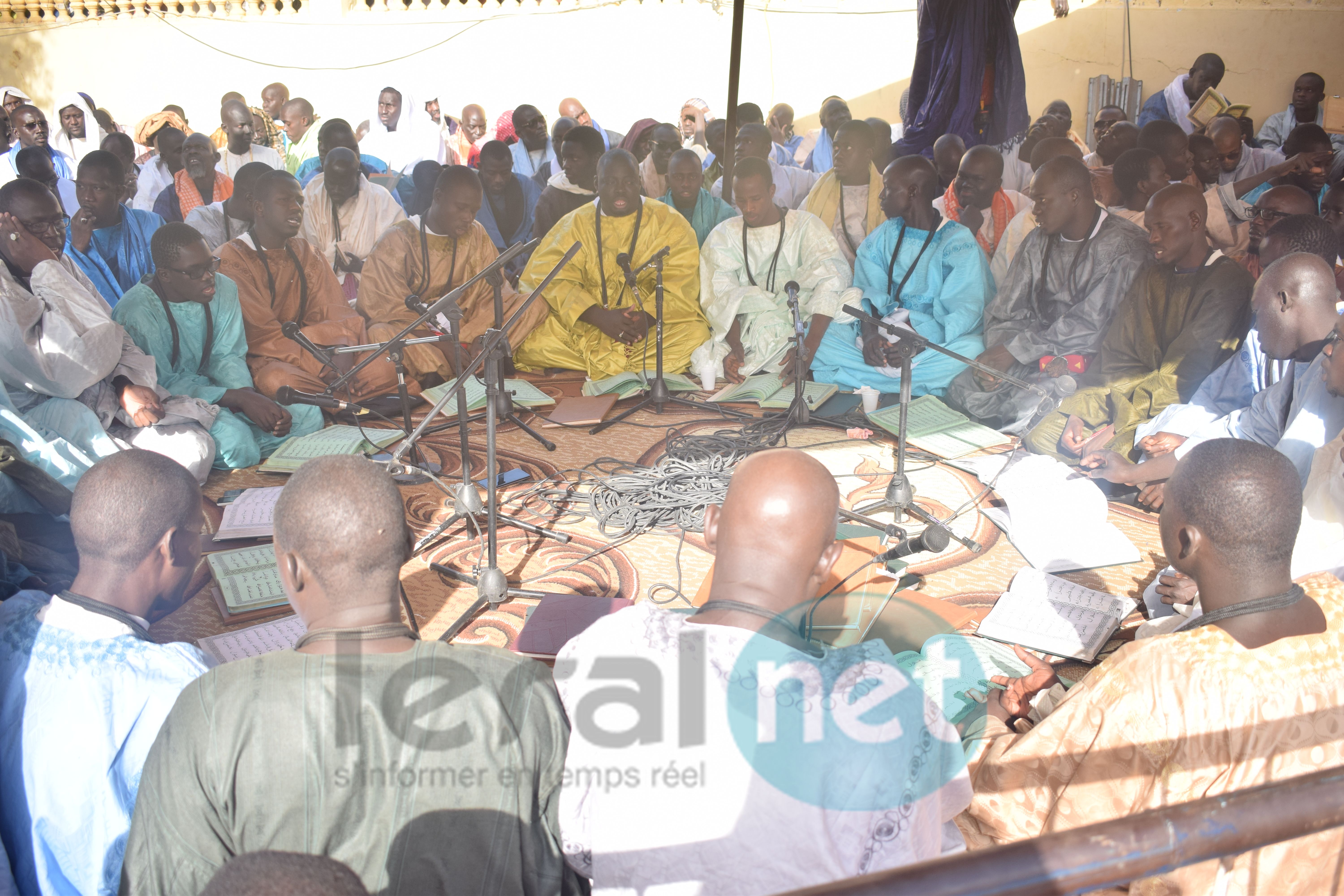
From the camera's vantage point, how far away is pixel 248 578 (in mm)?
3771

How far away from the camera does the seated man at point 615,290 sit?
6.59 m

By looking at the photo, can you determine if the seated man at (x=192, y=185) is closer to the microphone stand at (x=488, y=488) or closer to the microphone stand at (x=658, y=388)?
the microphone stand at (x=658, y=388)

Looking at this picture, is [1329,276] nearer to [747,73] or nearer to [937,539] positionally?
[937,539]

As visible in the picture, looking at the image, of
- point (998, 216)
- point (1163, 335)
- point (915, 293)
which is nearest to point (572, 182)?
point (915, 293)

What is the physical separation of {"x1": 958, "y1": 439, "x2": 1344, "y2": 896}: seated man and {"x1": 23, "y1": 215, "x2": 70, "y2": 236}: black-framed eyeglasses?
4.75 metres

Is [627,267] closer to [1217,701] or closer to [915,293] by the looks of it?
[915,293]

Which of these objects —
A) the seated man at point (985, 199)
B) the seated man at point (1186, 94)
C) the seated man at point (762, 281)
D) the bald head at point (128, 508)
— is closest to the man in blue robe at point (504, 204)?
the seated man at point (762, 281)

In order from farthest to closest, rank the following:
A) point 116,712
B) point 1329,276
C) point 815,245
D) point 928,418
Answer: point 815,245 < point 928,418 < point 1329,276 < point 116,712

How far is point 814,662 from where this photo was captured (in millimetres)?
1612

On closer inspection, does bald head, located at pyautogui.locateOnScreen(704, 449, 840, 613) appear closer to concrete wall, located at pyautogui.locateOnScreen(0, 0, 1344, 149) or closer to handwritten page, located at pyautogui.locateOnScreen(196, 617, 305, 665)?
handwritten page, located at pyautogui.locateOnScreen(196, 617, 305, 665)

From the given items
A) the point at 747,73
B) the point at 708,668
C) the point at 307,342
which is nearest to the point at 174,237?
the point at 307,342

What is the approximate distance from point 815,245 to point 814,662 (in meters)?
5.33

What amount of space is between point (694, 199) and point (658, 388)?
2022 millimetres

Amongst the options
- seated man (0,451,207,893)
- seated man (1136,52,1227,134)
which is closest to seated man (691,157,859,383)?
seated man (0,451,207,893)
